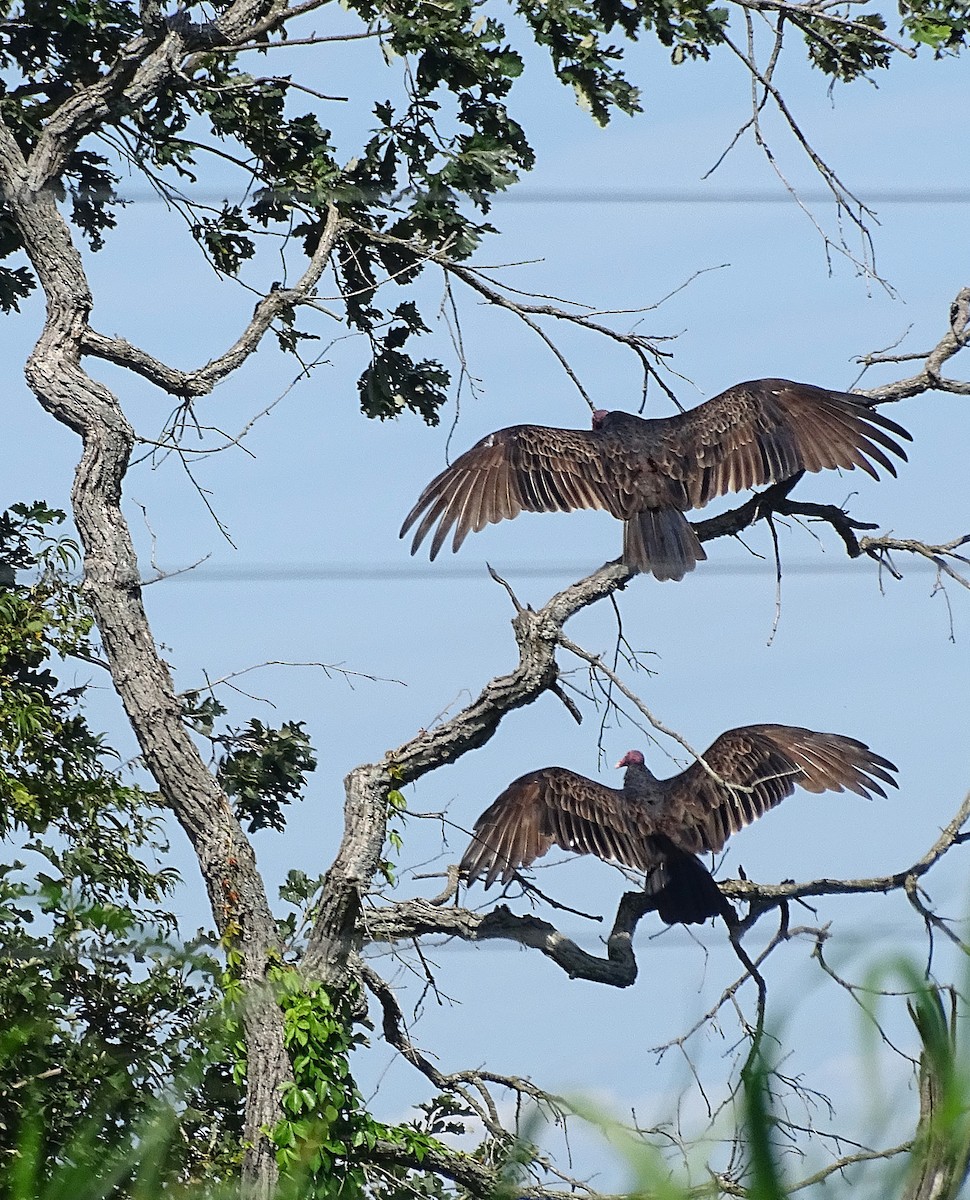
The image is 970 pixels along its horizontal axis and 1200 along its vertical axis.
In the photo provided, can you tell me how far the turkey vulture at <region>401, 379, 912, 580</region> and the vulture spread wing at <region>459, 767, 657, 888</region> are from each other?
0.85 m

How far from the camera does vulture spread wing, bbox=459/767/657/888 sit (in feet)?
16.3

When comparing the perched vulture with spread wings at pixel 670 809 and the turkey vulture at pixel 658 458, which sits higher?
the turkey vulture at pixel 658 458

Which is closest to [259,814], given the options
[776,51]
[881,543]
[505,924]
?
[505,924]

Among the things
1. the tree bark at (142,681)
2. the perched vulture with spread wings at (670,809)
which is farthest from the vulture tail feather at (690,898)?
the tree bark at (142,681)

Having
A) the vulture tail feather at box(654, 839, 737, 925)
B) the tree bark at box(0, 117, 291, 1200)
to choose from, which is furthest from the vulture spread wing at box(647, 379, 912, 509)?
the tree bark at box(0, 117, 291, 1200)

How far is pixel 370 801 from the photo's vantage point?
4.64 meters

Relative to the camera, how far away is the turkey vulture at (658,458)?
17.6 ft

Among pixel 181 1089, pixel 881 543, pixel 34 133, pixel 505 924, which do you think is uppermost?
pixel 34 133

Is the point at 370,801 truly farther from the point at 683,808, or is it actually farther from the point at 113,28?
the point at 113,28

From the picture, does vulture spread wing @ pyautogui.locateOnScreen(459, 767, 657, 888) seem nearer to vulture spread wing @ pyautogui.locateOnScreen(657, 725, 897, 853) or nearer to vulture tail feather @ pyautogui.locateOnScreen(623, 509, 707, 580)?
vulture spread wing @ pyautogui.locateOnScreen(657, 725, 897, 853)

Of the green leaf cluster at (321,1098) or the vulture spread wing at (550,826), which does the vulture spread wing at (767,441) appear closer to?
the vulture spread wing at (550,826)

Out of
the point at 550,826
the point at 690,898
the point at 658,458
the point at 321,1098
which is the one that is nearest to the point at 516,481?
the point at 658,458

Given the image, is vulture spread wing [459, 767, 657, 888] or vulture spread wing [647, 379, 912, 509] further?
vulture spread wing [647, 379, 912, 509]

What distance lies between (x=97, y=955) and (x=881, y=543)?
2728mm
